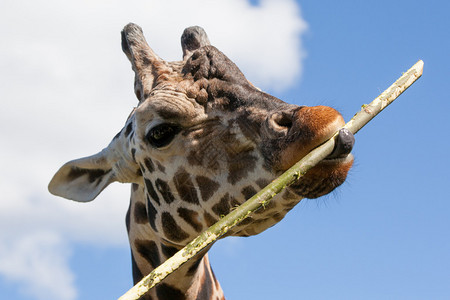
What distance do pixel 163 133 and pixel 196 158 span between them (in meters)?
0.35

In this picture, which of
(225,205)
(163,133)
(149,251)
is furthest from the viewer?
(149,251)

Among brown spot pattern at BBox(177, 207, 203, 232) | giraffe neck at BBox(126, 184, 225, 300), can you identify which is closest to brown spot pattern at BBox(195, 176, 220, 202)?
brown spot pattern at BBox(177, 207, 203, 232)

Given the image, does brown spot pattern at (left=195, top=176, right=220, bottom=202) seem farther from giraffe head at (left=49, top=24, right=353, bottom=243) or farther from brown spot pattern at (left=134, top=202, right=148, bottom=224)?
brown spot pattern at (left=134, top=202, right=148, bottom=224)

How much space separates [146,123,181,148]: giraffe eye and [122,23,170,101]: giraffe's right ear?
0.50 meters

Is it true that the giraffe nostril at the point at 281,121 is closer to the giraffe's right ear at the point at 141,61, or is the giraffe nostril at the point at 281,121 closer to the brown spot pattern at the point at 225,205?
the brown spot pattern at the point at 225,205

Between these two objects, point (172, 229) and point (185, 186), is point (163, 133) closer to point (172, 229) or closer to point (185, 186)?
point (185, 186)

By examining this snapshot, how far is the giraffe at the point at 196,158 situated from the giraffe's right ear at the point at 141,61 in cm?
1

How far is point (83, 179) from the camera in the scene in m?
5.34

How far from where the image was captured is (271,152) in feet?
12.2

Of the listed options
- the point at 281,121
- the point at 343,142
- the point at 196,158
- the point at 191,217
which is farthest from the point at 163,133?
the point at 343,142

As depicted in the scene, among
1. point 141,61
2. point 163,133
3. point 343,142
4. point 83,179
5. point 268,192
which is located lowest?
point 268,192

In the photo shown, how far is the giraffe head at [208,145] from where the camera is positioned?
11.7 ft

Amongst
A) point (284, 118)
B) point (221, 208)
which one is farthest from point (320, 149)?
point (221, 208)

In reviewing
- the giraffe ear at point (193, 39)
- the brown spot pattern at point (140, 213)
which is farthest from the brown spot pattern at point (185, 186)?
the giraffe ear at point (193, 39)
